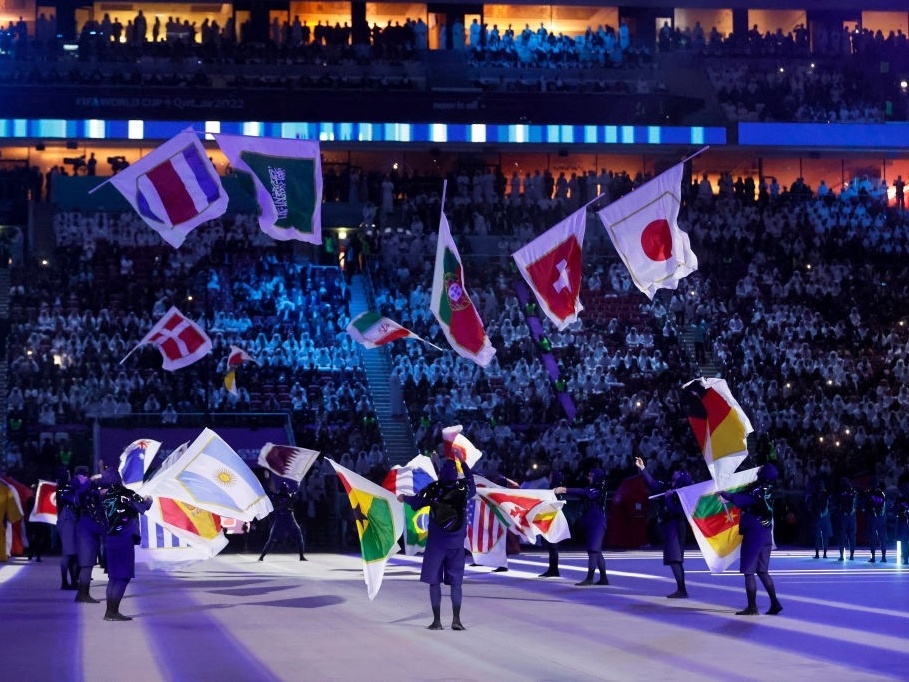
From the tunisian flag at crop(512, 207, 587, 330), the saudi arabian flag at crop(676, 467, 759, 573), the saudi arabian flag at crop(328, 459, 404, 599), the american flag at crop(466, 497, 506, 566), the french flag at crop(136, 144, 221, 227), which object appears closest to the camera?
the saudi arabian flag at crop(328, 459, 404, 599)

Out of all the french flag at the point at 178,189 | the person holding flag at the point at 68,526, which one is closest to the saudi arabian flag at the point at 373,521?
the person holding flag at the point at 68,526

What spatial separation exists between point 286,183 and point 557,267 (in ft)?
16.1

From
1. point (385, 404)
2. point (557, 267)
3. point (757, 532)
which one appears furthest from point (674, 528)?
point (385, 404)

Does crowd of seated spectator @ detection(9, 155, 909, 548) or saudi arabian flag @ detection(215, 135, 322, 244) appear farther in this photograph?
crowd of seated spectator @ detection(9, 155, 909, 548)

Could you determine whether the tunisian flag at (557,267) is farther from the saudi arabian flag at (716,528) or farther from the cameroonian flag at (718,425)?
the saudi arabian flag at (716,528)

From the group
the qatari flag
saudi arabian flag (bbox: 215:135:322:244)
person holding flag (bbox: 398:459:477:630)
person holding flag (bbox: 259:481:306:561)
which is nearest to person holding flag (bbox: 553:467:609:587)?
saudi arabian flag (bbox: 215:135:322:244)

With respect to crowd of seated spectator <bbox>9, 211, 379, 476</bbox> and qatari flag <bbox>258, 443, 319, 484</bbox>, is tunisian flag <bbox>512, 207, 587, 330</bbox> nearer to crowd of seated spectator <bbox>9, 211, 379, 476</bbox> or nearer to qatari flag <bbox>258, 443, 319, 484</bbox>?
qatari flag <bbox>258, 443, 319, 484</bbox>

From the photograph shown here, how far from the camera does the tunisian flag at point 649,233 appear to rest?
24562mm

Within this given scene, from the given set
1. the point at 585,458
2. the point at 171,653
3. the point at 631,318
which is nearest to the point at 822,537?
the point at 585,458

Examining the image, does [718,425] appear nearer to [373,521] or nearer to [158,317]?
[373,521]

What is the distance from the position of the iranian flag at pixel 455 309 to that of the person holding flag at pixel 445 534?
802cm

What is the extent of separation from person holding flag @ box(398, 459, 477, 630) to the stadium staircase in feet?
71.3

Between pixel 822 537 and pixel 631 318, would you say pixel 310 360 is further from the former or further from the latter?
pixel 822 537

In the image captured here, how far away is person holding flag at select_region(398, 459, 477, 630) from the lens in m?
16.8
